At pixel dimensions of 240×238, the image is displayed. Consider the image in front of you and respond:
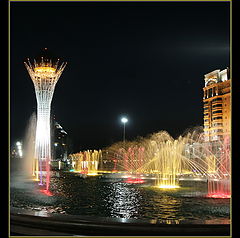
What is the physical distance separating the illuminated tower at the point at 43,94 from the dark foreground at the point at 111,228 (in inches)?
804

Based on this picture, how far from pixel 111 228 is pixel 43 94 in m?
22.8

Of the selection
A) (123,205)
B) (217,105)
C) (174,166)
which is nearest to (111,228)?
(123,205)

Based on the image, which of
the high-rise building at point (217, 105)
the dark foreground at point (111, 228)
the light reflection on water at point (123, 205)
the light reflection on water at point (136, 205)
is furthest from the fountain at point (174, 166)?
the high-rise building at point (217, 105)

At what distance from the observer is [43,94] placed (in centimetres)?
2859

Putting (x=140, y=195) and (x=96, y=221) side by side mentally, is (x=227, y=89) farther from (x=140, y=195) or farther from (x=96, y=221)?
(x=96, y=221)

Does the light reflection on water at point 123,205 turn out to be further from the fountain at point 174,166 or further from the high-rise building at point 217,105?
the high-rise building at point 217,105

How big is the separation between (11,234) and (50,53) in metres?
27.9

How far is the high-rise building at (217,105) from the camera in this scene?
107625mm

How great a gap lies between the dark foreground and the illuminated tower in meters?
20.4

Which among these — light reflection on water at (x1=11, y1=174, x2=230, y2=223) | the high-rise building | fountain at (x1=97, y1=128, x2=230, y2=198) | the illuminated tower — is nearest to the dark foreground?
light reflection on water at (x1=11, y1=174, x2=230, y2=223)

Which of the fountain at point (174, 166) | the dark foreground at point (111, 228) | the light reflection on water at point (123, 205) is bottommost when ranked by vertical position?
the fountain at point (174, 166)

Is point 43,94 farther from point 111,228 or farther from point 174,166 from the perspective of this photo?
point 111,228

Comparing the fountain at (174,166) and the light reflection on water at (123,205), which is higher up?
the light reflection on water at (123,205)

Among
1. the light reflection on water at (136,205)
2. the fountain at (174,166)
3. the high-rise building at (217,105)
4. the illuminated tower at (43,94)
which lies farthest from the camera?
the high-rise building at (217,105)
